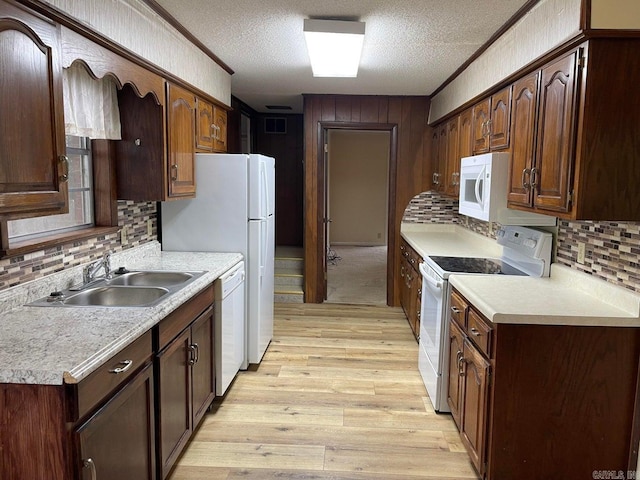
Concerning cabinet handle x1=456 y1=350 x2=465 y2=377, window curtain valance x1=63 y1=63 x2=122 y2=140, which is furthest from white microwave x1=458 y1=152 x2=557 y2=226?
window curtain valance x1=63 y1=63 x2=122 y2=140

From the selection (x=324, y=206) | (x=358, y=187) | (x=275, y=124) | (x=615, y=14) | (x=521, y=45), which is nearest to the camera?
(x=615, y=14)

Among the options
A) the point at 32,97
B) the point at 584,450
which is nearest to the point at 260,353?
the point at 584,450

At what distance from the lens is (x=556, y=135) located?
84.4 inches

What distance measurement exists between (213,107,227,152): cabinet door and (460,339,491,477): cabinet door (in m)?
2.55

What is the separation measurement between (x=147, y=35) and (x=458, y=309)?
2.29 meters

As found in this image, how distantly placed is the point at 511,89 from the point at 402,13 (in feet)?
2.57

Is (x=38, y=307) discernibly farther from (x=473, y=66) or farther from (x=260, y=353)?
(x=473, y=66)

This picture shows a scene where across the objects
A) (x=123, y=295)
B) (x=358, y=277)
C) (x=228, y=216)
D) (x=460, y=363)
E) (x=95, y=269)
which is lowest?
(x=358, y=277)

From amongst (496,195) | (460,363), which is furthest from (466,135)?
(460,363)

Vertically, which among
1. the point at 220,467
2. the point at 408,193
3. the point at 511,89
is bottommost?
the point at 220,467

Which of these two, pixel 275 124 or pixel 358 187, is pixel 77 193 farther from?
pixel 358 187

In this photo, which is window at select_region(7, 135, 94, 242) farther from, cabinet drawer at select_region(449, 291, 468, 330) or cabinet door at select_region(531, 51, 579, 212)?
cabinet door at select_region(531, 51, 579, 212)

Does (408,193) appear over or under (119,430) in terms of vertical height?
over

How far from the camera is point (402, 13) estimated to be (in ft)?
8.62
